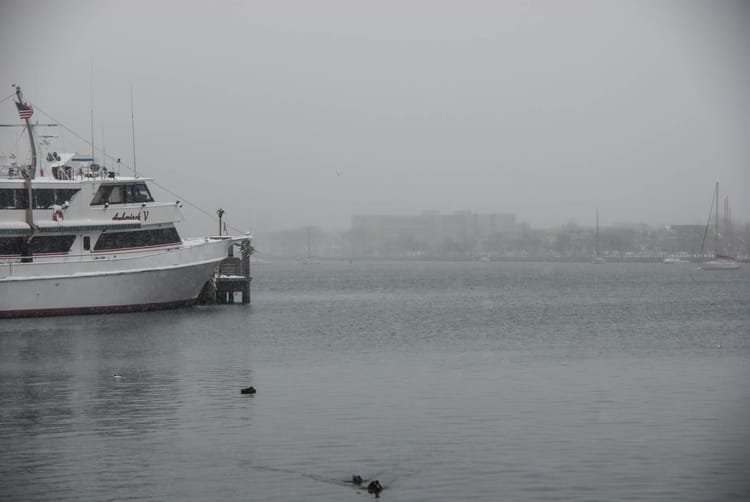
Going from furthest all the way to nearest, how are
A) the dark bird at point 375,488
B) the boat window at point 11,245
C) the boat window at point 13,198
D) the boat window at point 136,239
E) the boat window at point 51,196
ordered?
1. the boat window at point 136,239
2. the boat window at point 51,196
3. the boat window at point 13,198
4. the boat window at point 11,245
5. the dark bird at point 375,488

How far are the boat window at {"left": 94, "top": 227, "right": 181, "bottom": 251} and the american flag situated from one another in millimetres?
8061

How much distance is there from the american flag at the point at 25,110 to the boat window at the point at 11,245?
→ 7.59 meters

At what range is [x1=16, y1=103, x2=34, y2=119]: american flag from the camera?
5553cm

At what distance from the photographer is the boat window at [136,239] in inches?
2101

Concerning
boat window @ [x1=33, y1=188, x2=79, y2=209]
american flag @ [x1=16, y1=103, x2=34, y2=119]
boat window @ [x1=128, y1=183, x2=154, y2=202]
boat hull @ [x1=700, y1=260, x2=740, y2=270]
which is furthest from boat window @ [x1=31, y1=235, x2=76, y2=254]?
boat hull @ [x1=700, y1=260, x2=740, y2=270]

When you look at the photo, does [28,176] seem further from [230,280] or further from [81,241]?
[230,280]

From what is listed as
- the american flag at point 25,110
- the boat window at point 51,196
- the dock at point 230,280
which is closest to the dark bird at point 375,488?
the boat window at point 51,196

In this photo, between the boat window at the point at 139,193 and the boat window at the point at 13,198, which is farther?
the boat window at the point at 139,193

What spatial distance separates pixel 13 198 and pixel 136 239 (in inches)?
249

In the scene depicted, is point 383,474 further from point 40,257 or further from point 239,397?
point 40,257

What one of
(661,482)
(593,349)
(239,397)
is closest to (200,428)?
(239,397)

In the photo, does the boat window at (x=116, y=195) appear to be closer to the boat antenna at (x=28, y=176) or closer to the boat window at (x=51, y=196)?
the boat window at (x=51, y=196)

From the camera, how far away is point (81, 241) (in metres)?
53.0

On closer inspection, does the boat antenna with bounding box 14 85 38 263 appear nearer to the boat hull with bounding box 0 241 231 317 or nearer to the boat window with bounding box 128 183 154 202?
the boat hull with bounding box 0 241 231 317
